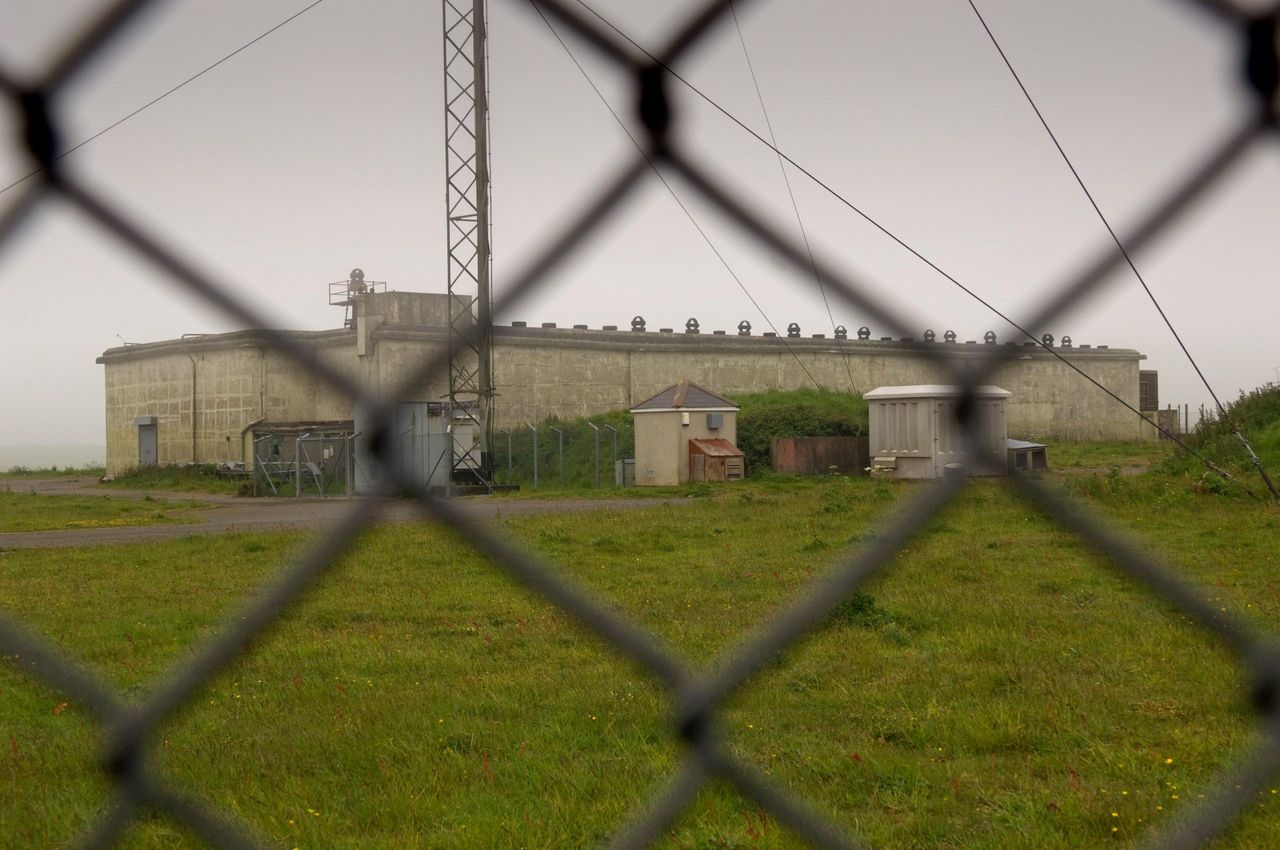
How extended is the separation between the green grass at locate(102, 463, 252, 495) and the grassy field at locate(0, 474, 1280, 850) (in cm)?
1237

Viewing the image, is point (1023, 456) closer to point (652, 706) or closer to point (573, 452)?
point (652, 706)

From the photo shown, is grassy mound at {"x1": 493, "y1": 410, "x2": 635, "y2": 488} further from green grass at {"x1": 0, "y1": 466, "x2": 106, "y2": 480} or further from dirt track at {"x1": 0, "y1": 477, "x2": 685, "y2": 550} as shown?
green grass at {"x1": 0, "y1": 466, "x2": 106, "y2": 480}

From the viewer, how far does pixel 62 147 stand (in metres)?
0.62

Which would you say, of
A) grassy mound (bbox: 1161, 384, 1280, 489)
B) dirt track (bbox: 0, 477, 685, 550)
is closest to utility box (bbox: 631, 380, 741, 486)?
dirt track (bbox: 0, 477, 685, 550)

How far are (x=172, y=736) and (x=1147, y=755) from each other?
2.54m

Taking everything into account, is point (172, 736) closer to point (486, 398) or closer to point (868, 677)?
point (868, 677)

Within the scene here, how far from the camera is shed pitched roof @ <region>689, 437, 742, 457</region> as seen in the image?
18.1m

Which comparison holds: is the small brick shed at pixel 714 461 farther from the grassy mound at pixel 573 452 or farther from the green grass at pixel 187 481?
the green grass at pixel 187 481

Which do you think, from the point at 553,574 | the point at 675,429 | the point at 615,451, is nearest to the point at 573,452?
the point at 615,451

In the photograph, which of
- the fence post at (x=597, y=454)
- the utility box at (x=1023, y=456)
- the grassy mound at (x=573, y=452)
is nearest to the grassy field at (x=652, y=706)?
the utility box at (x=1023, y=456)

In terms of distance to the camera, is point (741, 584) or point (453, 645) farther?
point (741, 584)

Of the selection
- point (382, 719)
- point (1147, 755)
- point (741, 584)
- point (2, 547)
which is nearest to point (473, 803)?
point (382, 719)

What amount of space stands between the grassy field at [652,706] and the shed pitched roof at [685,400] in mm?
11390

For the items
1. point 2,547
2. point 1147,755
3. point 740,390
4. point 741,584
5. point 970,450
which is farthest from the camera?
point 740,390
